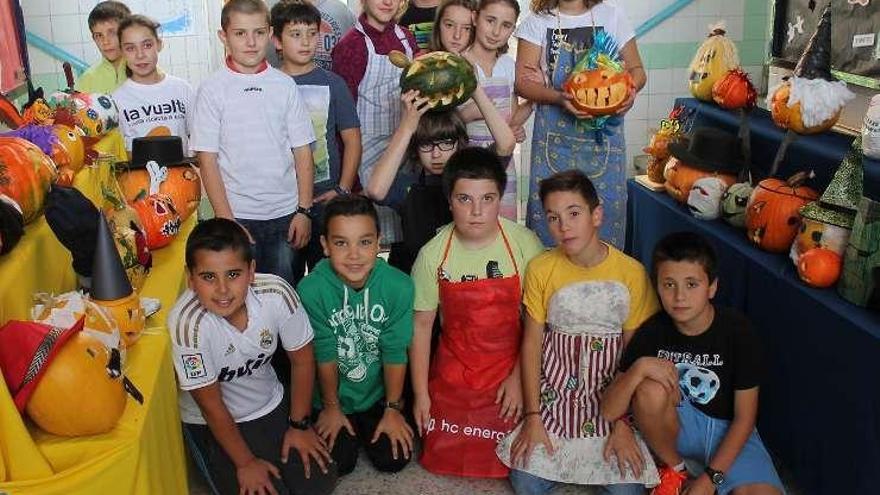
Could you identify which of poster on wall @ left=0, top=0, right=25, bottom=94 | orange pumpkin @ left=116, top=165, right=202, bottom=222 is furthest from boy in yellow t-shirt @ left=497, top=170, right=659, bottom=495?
poster on wall @ left=0, top=0, right=25, bottom=94

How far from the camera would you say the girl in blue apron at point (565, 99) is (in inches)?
129

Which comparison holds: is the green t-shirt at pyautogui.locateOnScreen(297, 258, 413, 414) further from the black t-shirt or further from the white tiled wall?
the white tiled wall

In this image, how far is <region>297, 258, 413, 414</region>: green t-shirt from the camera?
2.76m

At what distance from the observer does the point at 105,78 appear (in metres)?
4.03

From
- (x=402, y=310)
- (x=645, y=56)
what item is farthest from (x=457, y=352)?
(x=645, y=56)

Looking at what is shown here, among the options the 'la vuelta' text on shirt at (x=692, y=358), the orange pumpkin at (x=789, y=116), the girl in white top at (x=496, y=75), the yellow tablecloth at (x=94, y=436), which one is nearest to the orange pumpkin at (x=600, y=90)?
the girl in white top at (x=496, y=75)

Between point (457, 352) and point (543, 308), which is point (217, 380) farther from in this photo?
point (543, 308)

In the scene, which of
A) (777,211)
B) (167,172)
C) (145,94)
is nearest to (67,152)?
(167,172)

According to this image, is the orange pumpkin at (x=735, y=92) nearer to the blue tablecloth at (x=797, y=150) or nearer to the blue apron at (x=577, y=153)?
the blue tablecloth at (x=797, y=150)

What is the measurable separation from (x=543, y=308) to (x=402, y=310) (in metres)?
0.46

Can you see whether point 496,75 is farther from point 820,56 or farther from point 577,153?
point 820,56

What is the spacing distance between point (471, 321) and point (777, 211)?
115 centimetres

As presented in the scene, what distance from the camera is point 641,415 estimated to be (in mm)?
2506

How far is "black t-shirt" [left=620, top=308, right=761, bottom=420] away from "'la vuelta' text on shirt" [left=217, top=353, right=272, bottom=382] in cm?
117
